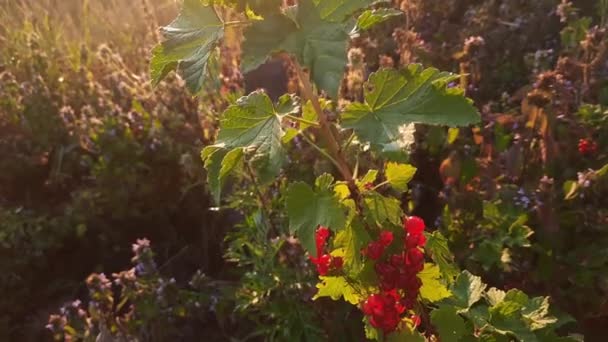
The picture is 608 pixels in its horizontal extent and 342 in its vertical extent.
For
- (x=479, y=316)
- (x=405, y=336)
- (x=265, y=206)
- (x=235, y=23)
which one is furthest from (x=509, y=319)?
(x=265, y=206)

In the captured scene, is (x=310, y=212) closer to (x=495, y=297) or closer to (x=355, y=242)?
(x=355, y=242)

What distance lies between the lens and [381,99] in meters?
1.11

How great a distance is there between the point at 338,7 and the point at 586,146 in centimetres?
153

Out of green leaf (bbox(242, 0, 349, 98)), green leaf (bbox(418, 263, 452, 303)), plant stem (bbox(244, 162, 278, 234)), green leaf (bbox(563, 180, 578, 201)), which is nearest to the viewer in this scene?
green leaf (bbox(242, 0, 349, 98))

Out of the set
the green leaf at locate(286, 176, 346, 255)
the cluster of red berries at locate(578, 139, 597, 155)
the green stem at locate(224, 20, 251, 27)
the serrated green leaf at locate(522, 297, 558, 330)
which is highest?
the green stem at locate(224, 20, 251, 27)

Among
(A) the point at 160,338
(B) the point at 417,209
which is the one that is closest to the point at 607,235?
(B) the point at 417,209

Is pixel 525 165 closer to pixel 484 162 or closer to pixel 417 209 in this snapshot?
pixel 484 162

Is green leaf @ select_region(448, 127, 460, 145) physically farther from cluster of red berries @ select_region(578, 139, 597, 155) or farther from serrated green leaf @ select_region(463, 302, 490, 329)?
serrated green leaf @ select_region(463, 302, 490, 329)

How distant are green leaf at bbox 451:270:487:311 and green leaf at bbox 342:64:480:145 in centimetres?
53

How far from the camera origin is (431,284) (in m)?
1.31

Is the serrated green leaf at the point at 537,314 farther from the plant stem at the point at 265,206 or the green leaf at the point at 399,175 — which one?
Result: the plant stem at the point at 265,206

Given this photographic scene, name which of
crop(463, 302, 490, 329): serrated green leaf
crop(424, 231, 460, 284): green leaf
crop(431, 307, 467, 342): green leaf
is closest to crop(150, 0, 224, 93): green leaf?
crop(424, 231, 460, 284): green leaf

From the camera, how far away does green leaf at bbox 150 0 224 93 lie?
3.54ft

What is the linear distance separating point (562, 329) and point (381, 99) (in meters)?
1.28
